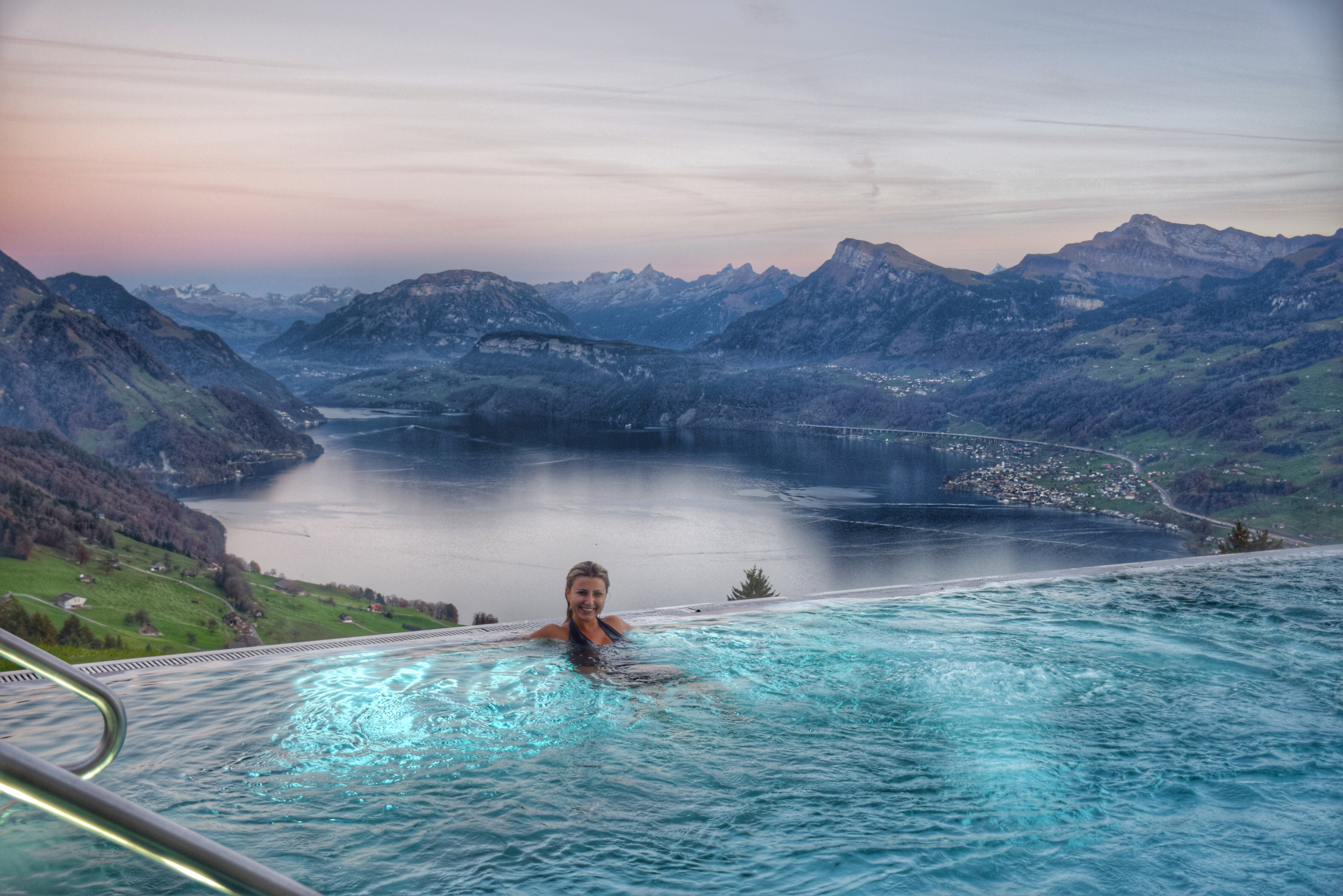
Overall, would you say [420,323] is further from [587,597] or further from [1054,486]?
[587,597]

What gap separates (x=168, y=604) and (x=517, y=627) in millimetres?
10954

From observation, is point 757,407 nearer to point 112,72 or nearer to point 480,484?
point 480,484

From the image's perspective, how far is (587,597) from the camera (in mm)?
4730

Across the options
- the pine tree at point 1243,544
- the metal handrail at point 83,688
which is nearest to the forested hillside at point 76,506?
the metal handrail at point 83,688

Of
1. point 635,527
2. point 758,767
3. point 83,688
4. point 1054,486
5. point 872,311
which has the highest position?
point 872,311

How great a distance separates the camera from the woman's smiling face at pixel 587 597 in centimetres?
469

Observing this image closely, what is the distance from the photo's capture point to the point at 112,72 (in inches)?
900

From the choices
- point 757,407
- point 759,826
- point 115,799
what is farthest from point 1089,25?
point 757,407

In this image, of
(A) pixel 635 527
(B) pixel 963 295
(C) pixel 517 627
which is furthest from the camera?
(B) pixel 963 295

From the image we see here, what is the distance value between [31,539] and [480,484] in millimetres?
28138

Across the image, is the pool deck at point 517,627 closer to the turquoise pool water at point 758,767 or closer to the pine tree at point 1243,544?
the turquoise pool water at point 758,767

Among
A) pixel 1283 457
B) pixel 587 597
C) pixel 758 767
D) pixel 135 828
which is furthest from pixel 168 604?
pixel 1283 457


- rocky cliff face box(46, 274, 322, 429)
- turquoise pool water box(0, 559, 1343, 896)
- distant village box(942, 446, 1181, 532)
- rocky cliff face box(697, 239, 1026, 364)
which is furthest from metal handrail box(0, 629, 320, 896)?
rocky cliff face box(697, 239, 1026, 364)

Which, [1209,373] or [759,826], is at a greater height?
[1209,373]
